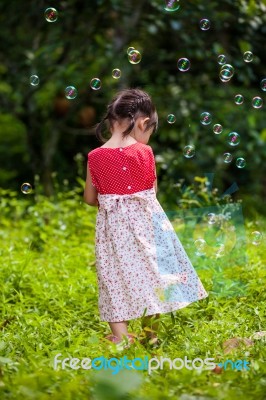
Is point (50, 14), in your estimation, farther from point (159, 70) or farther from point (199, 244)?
point (159, 70)

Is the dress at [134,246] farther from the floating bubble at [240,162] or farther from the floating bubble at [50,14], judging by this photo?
the floating bubble at [50,14]

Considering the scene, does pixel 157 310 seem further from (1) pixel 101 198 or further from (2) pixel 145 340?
(1) pixel 101 198

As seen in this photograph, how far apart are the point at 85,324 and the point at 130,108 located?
1044mm

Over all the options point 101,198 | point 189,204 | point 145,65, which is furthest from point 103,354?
point 145,65

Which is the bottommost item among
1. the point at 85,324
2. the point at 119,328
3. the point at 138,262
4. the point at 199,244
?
the point at 85,324

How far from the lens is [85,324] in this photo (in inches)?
151

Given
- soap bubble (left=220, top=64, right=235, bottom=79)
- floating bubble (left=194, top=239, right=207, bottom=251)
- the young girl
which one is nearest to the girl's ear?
the young girl

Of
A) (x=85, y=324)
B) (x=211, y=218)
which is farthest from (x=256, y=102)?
(x=85, y=324)

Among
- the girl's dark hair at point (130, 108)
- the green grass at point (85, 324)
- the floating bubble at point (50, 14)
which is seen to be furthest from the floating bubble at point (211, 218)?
the floating bubble at point (50, 14)

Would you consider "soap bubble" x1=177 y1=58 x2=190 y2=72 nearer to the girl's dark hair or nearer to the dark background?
the girl's dark hair

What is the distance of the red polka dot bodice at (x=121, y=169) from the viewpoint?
3.51 meters

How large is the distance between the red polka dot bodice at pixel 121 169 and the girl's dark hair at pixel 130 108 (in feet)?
0.32

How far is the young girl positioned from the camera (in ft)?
11.2

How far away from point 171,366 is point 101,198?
0.90 m
